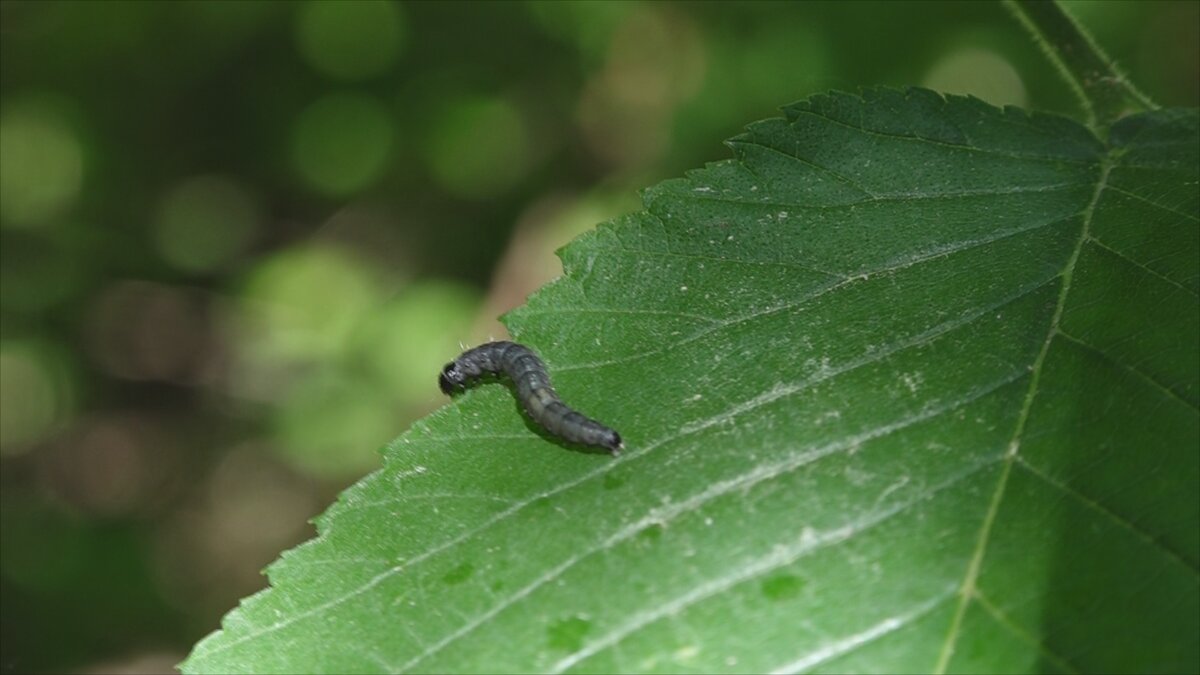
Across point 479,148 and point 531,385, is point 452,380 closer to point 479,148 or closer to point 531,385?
point 531,385

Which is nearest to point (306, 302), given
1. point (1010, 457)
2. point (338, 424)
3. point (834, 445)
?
point (338, 424)

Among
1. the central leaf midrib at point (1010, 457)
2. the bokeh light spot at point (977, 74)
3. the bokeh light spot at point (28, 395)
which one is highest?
the bokeh light spot at point (28, 395)

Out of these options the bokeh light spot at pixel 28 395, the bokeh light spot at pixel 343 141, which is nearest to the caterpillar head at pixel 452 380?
the bokeh light spot at pixel 343 141

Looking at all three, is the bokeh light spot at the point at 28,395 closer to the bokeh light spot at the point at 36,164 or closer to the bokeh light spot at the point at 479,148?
the bokeh light spot at the point at 36,164

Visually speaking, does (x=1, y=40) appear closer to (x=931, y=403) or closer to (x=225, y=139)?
(x=225, y=139)

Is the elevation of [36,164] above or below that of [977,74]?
above

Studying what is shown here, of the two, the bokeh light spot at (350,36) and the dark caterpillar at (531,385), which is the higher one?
the bokeh light spot at (350,36)
